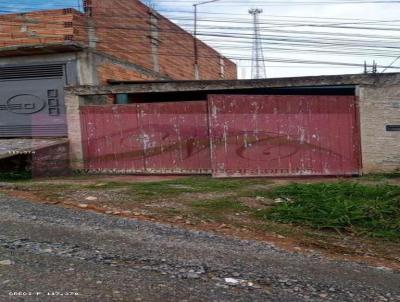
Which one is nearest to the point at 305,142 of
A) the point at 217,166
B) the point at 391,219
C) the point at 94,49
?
the point at 217,166

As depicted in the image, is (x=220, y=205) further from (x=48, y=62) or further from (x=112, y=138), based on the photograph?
(x=48, y=62)

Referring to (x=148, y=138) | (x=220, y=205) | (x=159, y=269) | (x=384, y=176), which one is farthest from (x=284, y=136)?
(x=159, y=269)

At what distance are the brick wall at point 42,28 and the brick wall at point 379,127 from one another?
850 centimetres

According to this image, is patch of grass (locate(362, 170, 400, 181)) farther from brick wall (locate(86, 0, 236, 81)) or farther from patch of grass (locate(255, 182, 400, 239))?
brick wall (locate(86, 0, 236, 81))

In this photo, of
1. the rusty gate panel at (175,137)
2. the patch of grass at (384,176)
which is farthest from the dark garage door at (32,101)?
the patch of grass at (384,176)

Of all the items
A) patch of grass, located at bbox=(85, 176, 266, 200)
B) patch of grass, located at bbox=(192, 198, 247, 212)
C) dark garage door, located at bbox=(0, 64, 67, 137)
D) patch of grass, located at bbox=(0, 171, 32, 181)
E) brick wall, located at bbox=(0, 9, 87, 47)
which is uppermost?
brick wall, located at bbox=(0, 9, 87, 47)

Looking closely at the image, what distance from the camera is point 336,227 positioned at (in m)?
6.96

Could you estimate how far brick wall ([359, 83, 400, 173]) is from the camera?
1158 centimetres

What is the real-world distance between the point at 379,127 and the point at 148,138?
5.96 meters

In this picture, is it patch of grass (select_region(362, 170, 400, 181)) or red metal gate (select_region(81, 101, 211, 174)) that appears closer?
patch of grass (select_region(362, 170, 400, 181))

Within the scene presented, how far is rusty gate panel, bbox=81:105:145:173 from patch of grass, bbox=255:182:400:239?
493cm

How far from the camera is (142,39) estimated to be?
19516 millimetres

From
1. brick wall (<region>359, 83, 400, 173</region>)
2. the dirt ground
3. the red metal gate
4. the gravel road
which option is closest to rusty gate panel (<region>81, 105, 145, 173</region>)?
the red metal gate

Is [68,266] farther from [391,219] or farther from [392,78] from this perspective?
[392,78]
